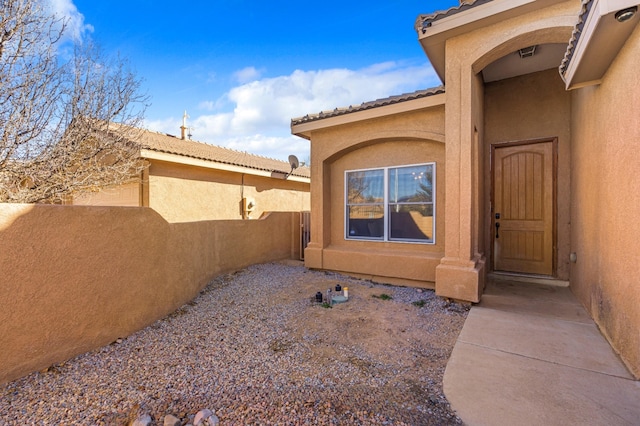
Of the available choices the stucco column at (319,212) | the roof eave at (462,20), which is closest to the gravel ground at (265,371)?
the stucco column at (319,212)

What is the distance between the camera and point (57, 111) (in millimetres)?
5277

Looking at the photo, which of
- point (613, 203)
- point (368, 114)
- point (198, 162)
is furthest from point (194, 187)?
point (613, 203)

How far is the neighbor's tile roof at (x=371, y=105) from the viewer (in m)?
5.79

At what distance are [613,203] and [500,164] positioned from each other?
11.5ft

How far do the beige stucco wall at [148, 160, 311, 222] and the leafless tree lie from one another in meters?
1.23

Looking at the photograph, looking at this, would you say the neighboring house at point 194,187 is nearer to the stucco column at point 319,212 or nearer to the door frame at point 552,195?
the stucco column at point 319,212

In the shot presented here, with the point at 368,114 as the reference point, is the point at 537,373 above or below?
below

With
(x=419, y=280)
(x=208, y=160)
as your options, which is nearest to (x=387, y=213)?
(x=419, y=280)

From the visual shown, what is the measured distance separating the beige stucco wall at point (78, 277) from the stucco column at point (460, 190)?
4.77m

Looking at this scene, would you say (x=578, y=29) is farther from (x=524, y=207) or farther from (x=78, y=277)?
(x=78, y=277)

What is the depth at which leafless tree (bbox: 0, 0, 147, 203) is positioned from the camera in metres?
4.48

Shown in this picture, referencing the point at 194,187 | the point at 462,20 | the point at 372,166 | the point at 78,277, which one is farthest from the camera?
the point at 194,187

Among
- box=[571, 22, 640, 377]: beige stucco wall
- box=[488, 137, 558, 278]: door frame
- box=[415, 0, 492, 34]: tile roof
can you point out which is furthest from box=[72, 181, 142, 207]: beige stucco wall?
box=[571, 22, 640, 377]: beige stucco wall

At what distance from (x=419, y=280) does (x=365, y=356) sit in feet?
10.3
